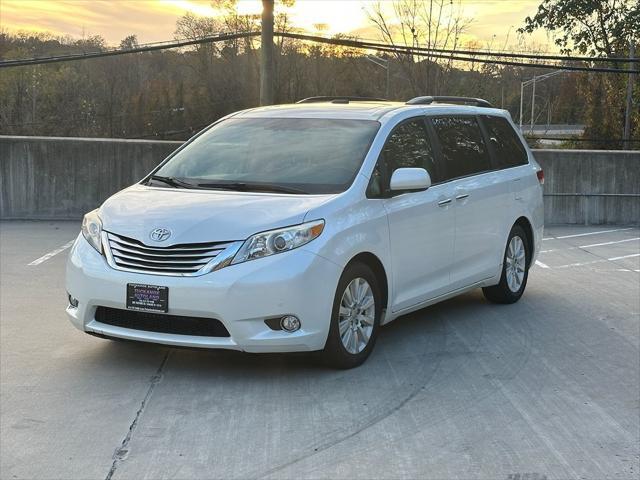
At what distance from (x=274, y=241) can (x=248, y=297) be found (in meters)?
0.37

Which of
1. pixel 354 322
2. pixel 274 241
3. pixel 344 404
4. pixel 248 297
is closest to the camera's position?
pixel 344 404

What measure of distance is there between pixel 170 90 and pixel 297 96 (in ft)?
40.8

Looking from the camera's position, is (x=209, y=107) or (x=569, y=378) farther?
(x=209, y=107)

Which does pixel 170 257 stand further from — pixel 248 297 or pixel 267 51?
pixel 267 51

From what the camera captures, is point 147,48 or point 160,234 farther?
point 147,48

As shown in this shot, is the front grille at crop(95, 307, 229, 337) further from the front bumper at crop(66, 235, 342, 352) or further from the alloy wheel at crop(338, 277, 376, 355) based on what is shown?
the alloy wheel at crop(338, 277, 376, 355)

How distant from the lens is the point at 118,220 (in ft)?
17.9

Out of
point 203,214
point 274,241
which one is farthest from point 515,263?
point 203,214

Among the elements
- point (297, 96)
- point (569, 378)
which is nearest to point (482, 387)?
point (569, 378)

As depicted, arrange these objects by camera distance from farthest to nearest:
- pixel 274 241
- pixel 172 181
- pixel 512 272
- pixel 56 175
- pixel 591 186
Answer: pixel 591 186 < pixel 56 175 < pixel 512 272 < pixel 172 181 < pixel 274 241

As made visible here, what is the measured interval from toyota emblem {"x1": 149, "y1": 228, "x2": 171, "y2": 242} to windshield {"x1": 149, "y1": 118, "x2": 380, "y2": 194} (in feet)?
2.59

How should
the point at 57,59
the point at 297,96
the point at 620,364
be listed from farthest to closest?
the point at 297,96 → the point at 57,59 → the point at 620,364

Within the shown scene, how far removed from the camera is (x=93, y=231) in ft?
18.3

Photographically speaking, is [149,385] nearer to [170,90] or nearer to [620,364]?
[620,364]
